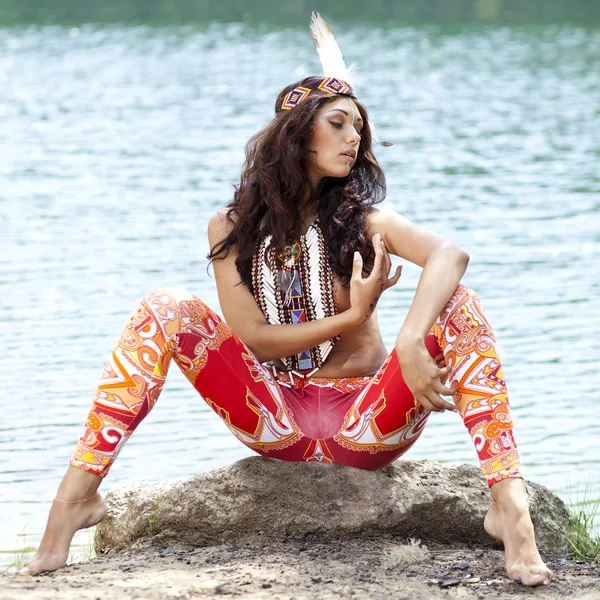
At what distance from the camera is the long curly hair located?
3699mm

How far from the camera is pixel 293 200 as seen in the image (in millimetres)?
3793

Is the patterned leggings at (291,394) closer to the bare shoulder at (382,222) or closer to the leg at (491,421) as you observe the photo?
the leg at (491,421)

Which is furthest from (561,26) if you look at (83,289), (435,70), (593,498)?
(593,498)

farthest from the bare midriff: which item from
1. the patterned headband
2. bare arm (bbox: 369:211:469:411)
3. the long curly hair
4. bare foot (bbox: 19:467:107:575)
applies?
bare foot (bbox: 19:467:107:575)

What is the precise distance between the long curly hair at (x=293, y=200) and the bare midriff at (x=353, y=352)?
11 cm

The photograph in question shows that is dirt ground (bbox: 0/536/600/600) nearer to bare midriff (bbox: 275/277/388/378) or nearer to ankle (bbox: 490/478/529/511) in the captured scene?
ankle (bbox: 490/478/529/511)

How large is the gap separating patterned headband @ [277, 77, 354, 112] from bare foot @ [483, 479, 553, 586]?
4.54ft

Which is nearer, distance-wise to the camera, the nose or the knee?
the knee

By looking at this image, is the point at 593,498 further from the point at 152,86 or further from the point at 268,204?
the point at 152,86

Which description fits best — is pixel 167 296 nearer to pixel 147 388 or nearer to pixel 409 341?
pixel 147 388

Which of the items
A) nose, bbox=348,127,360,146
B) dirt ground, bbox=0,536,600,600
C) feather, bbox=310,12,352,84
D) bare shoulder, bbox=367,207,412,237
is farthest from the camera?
feather, bbox=310,12,352,84

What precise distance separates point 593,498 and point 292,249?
2044 millimetres

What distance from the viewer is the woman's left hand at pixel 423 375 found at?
10.6 feet

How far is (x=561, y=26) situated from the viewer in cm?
2944
